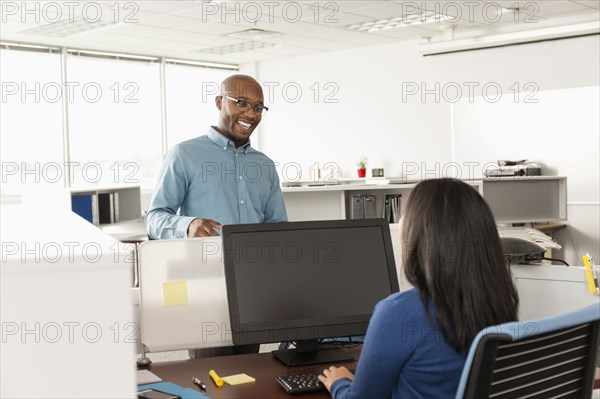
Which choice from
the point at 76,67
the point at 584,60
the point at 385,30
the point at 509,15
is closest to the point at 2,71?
the point at 76,67

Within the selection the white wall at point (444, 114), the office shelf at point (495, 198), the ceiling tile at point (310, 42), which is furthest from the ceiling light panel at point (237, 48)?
the office shelf at point (495, 198)

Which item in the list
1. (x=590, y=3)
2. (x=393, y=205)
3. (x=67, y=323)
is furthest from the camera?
(x=590, y=3)

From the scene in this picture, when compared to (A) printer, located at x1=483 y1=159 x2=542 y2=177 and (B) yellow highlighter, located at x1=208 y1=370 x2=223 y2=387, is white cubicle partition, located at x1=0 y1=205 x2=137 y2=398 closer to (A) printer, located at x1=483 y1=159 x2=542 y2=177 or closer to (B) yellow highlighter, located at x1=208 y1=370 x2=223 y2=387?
(B) yellow highlighter, located at x1=208 y1=370 x2=223 y2=387

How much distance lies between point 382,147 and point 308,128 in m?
1.19

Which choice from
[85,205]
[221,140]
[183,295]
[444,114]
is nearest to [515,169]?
[444,114]

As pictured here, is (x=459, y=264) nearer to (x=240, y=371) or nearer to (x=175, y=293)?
(x=240, y=371)

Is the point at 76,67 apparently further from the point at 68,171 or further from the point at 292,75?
the point at 292,75

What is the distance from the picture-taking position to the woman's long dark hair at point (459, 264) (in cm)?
154

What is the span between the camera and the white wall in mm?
7312

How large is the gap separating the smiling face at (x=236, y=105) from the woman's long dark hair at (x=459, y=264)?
136cm

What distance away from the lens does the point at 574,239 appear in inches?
285

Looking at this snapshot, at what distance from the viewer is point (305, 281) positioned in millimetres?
2145

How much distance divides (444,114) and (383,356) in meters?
7.21

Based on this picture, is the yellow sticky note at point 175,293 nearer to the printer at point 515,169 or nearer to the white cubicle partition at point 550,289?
the white cubicle partition at point 550,289
